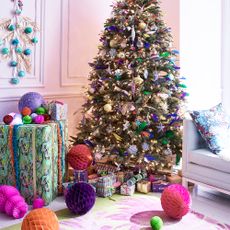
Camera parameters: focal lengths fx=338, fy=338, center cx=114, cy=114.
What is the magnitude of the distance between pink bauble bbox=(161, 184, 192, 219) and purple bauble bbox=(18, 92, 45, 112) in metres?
1.57

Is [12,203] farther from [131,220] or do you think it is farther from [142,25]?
[142,25]

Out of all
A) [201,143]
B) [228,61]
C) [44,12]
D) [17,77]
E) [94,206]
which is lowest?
[94,206]

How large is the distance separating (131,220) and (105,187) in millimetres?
546

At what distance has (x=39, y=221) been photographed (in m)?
2.09

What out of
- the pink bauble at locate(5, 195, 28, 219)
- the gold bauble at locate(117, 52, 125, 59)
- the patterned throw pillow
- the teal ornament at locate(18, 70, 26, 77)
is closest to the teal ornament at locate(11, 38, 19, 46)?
the teal ornament at locate(18, 70, 26, 77)

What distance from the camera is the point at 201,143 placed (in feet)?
10.6

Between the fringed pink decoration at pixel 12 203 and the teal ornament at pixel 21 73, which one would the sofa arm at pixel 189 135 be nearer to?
the fringed pink decoration at pixel 12 203

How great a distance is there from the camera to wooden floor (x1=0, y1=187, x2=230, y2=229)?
2553mm

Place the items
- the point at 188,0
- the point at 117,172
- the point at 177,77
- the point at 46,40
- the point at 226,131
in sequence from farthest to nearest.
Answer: the point at 188,0 < the point at 46,40 < the point at 177,77 < the point at 117,172 < the point at 226,131

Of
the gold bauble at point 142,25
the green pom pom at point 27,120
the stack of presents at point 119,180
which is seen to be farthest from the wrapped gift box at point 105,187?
the gold bauble at point 142,25

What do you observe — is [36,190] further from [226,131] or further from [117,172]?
[226,131]

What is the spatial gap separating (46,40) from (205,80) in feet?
6.68

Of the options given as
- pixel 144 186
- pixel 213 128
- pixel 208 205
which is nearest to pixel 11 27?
pixel 144 186

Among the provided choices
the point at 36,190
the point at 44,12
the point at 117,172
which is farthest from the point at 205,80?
the point at 36,190
